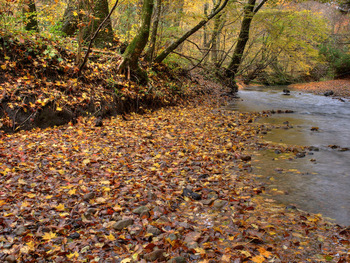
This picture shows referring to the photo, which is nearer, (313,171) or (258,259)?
(258,259)

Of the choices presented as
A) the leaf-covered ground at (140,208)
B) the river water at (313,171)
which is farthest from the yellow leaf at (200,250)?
the river water at (313,171)

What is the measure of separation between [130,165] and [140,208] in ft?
5.12

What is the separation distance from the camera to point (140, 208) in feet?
11.3

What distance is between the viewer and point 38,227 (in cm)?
292

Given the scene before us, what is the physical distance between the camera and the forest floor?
8.90ft

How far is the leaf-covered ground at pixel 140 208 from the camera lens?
2695mm

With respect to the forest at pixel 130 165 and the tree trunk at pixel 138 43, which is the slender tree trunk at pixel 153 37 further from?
the tree trunk at pixel 138 43

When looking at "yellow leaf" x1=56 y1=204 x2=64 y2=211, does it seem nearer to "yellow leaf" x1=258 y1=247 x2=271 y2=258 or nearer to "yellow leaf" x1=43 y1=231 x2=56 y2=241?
"yellow leaf" x1=43 y1=231 x2=56 y2=241

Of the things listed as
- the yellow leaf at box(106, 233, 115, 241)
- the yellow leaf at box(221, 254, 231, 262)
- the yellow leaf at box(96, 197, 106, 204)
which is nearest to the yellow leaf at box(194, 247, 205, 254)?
the yellow leaf at box(221, 254, 231, 262)

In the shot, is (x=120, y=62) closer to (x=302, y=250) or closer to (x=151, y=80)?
(x=151, y=80)

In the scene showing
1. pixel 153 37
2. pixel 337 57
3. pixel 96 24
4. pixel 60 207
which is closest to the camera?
pixel 60 207

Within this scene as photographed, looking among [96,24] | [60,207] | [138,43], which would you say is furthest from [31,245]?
[96,24]

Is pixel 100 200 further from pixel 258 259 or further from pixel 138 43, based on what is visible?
pixel 138 43

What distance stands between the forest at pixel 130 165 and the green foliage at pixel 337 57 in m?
21.5
